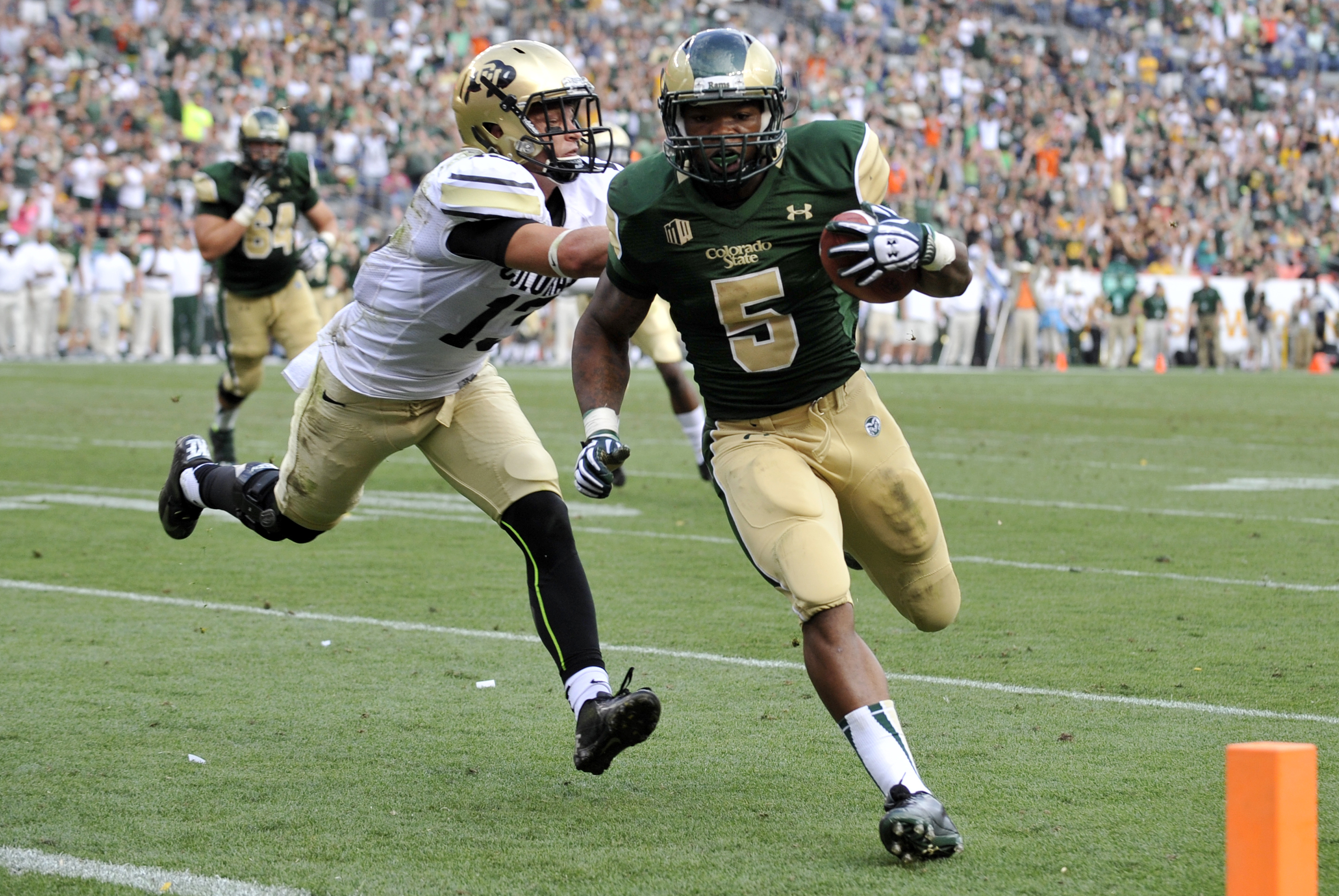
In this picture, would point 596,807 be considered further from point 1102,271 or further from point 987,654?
point 1102,271

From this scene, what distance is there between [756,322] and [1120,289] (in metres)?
23.7

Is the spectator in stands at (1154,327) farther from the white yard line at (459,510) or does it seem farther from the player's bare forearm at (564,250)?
the player's bare forearm at (564,250)

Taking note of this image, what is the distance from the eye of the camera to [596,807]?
136 inches

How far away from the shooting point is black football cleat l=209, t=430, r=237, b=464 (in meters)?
9.06

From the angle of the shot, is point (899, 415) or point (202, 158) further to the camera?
point (202, 158)

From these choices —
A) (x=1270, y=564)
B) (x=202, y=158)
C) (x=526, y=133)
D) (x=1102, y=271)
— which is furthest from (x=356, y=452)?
(x=1102, y=271)

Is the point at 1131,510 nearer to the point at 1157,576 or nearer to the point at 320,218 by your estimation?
the point at 1157,576

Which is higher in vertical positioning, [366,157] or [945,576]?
[945,576]

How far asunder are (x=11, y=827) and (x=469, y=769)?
3.19 feet

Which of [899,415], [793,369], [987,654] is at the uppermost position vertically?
[793,369]

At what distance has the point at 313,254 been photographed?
868 cm

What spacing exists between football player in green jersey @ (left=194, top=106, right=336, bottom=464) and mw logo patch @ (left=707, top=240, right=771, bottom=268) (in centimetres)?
548

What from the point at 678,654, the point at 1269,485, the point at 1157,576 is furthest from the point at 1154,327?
the point at 678,654

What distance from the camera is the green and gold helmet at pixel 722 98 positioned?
3355 mm
